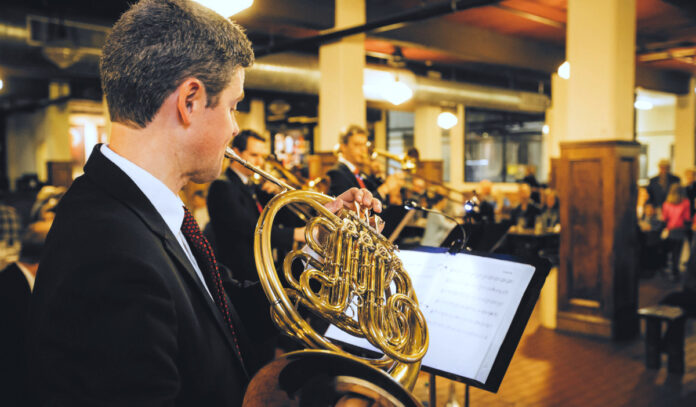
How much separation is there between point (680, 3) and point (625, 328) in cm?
486

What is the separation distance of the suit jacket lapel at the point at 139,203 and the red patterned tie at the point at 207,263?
9cm

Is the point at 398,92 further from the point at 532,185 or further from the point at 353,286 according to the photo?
the point at 353,286

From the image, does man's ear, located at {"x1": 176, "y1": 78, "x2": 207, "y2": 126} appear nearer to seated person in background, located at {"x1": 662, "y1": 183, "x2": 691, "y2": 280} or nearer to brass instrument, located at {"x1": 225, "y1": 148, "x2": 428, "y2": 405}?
brass instrument, located at {"x1": 225, "y1": 148, "x2": 428, "y2": 405}

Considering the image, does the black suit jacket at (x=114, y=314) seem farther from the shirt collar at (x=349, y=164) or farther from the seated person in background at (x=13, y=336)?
the shirt collar at (x=349, y=164)

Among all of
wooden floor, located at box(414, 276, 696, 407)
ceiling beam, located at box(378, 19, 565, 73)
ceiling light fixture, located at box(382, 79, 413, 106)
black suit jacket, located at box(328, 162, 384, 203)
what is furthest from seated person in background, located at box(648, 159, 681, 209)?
black suit jacket, located at box(328, 162, 384, 203)

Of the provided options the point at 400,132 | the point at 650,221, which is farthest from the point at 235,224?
the point at 400,132

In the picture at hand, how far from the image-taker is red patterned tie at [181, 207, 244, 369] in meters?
1.10

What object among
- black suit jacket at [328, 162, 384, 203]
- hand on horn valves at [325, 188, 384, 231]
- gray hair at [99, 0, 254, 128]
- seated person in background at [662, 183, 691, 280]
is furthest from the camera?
seated person in background at [662, 183, 691, 280]

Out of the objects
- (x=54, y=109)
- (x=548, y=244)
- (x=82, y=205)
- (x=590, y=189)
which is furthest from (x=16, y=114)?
(x=82, y=205)

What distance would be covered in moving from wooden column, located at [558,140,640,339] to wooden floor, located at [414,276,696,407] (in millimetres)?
220

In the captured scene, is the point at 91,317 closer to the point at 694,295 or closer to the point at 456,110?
the point at 694,295

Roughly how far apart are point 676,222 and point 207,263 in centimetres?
810

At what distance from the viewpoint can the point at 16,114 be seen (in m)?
17.8

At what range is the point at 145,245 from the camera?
88 cm
